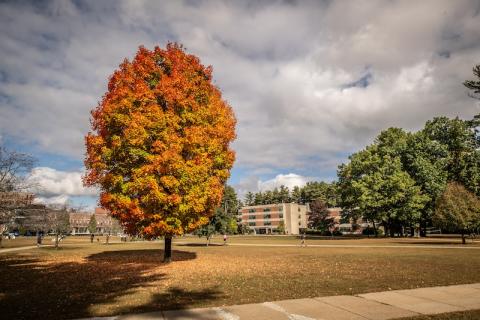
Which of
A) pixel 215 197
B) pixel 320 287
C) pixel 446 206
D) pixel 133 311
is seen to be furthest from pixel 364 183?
pixel 133 311

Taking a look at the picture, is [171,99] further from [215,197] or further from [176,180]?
[215,197]

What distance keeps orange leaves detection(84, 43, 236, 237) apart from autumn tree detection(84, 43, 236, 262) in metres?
0.05

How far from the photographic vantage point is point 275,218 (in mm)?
152625

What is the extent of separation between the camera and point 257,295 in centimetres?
1088

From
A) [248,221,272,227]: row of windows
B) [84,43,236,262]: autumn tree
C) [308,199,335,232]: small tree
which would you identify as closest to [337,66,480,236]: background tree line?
[308,199,335,232]: small tree

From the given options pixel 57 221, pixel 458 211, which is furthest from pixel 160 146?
pixel 458 211

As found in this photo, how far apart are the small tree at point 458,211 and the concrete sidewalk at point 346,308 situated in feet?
123

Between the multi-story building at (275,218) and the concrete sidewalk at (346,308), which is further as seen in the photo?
the multi-story building at (275,218)

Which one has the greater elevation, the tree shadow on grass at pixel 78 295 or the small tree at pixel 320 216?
the small tree at pixel 320 216

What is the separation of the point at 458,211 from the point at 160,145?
40.5 metres

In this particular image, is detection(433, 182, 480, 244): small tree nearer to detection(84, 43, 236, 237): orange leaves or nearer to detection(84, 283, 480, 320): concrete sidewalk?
detection(84, 43, 236, 237): orange leaves

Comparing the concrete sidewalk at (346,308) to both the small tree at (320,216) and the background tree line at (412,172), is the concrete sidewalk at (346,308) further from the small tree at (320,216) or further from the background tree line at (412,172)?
the small tree at (320,216)

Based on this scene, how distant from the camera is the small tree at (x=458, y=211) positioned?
42.2 meters

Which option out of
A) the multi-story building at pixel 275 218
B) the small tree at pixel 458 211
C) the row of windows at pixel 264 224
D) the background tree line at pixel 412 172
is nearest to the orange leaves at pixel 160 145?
the small tree at pixel 458 211
